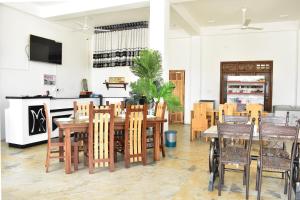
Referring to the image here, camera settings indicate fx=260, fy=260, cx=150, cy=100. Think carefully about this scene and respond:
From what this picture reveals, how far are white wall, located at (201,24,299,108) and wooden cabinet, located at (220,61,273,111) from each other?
14 cm

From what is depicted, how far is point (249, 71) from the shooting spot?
891cm

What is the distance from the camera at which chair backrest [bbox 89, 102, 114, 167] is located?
399 cm

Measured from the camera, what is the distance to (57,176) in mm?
3879

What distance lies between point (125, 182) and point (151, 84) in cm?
240

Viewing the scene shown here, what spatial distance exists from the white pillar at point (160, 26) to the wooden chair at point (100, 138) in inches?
91.6

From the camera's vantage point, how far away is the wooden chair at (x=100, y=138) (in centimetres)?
399

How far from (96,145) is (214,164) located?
179 centimetres

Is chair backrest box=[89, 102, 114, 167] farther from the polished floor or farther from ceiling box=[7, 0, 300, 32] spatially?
ceiling box=[7, 0, 300, 32]

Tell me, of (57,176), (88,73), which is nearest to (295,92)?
(88,73)

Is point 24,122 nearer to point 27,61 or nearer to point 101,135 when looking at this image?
point 27,61

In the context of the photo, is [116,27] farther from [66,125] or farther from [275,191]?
[275,191]

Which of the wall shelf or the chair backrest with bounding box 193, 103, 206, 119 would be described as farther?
the wall shelf

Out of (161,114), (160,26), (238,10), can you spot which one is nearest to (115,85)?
(160,26)

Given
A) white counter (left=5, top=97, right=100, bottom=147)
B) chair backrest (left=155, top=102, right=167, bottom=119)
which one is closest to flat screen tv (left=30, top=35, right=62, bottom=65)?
white counter (left=5, top=97, right=100, bottom=147)
